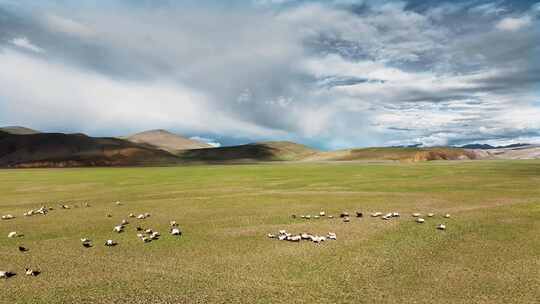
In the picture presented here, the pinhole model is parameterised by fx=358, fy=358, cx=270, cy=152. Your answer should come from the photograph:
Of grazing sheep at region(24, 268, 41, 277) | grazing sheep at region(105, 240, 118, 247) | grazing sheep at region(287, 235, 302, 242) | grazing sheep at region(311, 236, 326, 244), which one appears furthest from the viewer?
grazing sheep at region(287, 235, 302, 242)

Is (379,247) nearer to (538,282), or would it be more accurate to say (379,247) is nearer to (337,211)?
(538,282)

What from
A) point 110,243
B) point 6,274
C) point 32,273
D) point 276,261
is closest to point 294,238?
point 276,261

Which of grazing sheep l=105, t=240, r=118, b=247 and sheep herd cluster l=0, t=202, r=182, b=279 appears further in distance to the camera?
grazing sheep l=105, t=240, r=118, b=247

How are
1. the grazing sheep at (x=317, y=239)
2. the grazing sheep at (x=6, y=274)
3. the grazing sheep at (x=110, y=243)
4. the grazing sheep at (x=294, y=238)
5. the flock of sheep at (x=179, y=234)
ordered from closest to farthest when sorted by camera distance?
the grazing sheep at (x=6, y=274) → the flock of sheep at (x=179, y=234) → the grazing sheep at (x=110, y=243) → the grazing sheep at (x=317, y=239) → the grazing sheep at (x=294, y=238)

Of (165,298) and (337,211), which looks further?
(337,211)

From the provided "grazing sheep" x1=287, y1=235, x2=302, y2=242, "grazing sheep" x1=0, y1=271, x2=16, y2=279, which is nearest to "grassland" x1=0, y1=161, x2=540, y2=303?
"grazing sheep" x1=0, y1=271, x2=16, y2=279

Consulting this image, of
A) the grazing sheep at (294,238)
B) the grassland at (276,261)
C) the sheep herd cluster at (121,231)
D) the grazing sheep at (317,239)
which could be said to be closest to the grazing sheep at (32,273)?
the sheep herd cluster at (121,231)

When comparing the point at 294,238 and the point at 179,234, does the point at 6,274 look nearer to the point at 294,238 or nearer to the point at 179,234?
the point at 179,234

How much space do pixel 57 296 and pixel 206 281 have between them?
2.78 meters

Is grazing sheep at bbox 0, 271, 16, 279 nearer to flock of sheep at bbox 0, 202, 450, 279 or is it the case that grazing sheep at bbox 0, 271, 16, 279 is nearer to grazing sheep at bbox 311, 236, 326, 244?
flock of sheep at bbox 0, 202, 450, 279

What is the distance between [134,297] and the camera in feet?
22.1

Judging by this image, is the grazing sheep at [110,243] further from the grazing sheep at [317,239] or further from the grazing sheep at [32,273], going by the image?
the grazing sheep at [317,239]

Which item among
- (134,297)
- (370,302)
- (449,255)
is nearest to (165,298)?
(134,297)

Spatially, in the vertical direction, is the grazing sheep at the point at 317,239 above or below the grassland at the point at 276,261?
above
